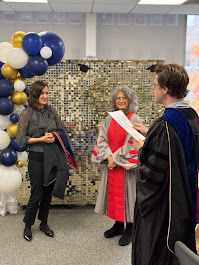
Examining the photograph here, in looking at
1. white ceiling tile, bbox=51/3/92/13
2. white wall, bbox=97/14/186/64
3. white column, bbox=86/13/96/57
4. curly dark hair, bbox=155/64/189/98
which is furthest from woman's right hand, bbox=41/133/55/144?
white wall, bbox=97/14/186/64

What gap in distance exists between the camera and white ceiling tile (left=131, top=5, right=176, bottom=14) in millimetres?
5379

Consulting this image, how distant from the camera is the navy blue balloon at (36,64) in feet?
8.92

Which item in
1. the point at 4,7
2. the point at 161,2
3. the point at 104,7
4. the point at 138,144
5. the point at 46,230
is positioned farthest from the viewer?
the point at 4,7

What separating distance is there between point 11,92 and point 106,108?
1.17 metres

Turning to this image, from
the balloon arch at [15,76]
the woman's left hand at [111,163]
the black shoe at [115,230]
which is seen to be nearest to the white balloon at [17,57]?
the balloon arch at [15,76]

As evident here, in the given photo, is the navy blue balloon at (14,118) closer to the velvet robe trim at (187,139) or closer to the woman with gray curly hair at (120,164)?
the woman with gray curly hair at (120,164)

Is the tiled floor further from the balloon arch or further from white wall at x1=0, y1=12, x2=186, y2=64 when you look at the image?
white wall at x1=0, y1=12, x2=186, y2=64

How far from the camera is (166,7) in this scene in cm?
542

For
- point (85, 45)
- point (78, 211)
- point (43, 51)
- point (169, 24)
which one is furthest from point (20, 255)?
point (169, 24)

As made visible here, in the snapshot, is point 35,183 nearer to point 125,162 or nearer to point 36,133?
point 36,133

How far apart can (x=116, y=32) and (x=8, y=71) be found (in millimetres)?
3714

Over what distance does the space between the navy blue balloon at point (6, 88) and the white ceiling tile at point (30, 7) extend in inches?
115

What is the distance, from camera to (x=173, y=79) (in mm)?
1547

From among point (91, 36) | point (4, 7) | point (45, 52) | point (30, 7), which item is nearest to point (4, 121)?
point (45, 52)
